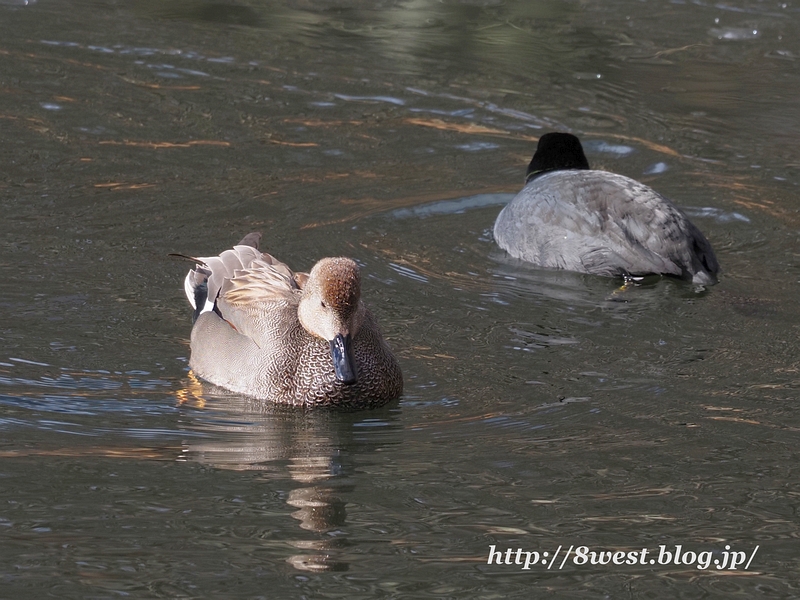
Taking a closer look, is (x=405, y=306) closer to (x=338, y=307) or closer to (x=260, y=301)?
(x=260, y=301)

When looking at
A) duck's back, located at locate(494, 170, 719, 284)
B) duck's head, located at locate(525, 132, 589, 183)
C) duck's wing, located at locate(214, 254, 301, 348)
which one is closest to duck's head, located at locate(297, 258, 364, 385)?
duck's wing, located at locate(214, 254, 301, 348)

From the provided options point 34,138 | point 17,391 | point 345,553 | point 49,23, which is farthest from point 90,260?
point 49,23

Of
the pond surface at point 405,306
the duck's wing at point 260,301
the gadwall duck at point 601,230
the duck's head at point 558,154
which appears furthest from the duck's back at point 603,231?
the duck's wing at point 260,301

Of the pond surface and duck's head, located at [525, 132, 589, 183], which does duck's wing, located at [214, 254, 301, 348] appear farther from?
duck's head, located at [525, 132, 589, 183]

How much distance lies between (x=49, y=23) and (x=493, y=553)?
1193 cm

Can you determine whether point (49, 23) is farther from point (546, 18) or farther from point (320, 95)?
point (546, 18)

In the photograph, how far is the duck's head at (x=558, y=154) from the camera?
1174 cm

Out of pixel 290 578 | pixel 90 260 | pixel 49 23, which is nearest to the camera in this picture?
pixel 290 578

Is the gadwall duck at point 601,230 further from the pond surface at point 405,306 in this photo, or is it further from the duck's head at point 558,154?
the duck's head at point 558,154

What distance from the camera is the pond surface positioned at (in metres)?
5.71

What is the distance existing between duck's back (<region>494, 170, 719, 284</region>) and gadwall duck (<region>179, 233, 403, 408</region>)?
2912 mm

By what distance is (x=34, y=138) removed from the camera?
12.3m

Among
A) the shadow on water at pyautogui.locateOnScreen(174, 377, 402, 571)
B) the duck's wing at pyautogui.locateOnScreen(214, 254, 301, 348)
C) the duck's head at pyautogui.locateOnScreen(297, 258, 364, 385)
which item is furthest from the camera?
the duck's wing at pyautogui.locateOnScreen(214, 254, 301, 348)

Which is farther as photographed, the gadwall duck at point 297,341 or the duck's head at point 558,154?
the duck's head at point 558,154
